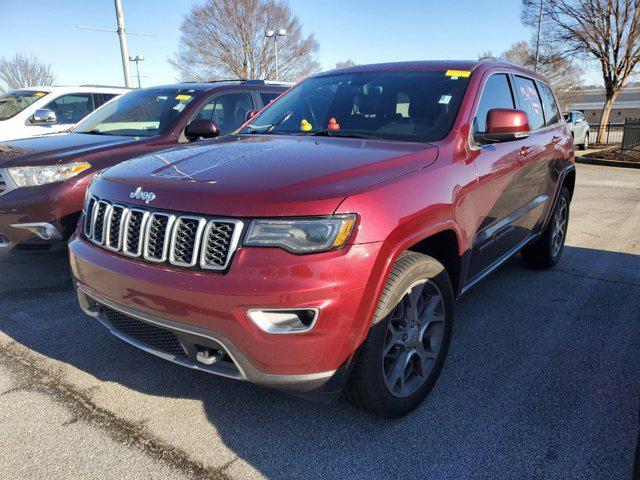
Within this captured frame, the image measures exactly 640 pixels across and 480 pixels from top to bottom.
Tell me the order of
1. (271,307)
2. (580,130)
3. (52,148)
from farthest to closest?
(580,130) < (52,148) < (271,307)

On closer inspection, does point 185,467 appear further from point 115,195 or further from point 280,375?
point 115,195

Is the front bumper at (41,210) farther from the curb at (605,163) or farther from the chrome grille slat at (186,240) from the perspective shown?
the curb at (605,163)

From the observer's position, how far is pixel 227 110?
→ 19.1 feet

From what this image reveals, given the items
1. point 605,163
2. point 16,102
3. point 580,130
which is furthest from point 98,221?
point 580,130

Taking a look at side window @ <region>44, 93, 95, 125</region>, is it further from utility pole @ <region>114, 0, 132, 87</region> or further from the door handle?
utility pole @ <region>114, 0, 132, 87</region>

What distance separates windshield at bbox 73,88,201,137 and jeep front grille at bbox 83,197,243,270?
2.85m

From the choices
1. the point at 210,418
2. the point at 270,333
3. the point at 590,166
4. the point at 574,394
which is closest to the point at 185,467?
the point at 210,418

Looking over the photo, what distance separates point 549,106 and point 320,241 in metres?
3.74

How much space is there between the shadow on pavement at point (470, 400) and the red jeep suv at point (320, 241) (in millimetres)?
253

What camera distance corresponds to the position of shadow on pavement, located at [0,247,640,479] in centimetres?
231

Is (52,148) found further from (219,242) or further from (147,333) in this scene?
(219,242)

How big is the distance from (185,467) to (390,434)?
99 cm

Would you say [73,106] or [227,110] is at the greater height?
[73,106]

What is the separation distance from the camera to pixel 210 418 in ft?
8.60
